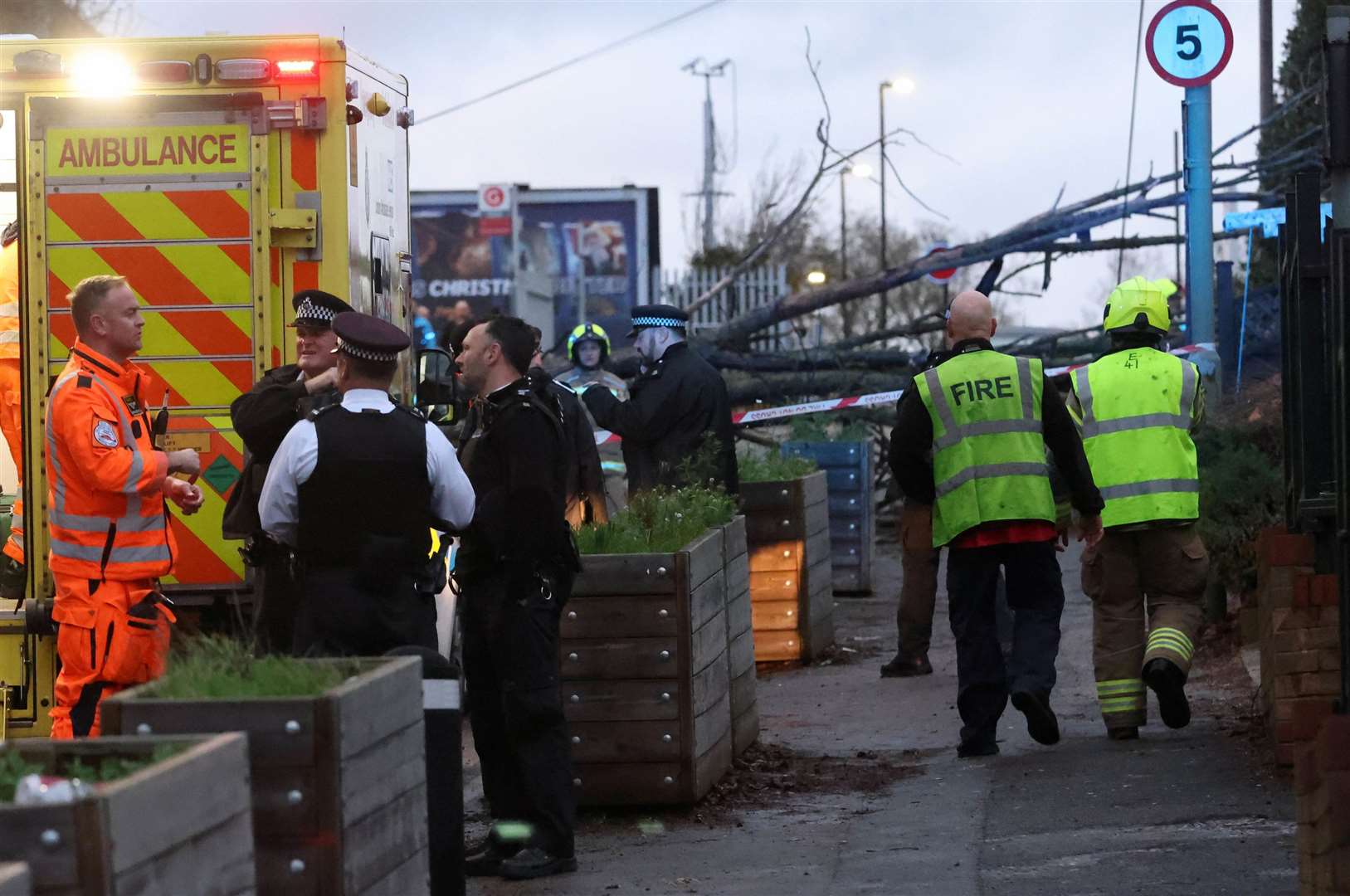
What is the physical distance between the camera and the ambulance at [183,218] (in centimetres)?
752

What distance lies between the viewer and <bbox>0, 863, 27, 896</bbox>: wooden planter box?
9.03ft

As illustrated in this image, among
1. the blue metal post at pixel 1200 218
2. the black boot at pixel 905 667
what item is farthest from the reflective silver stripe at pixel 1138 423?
the blue metal post at pixel 1200 218

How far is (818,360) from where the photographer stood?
56.0 ft

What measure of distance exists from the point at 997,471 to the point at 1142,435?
655mm

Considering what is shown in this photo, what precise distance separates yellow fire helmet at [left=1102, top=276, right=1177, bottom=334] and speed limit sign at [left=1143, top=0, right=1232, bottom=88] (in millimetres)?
4780

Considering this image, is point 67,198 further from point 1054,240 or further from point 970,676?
point 1054,240

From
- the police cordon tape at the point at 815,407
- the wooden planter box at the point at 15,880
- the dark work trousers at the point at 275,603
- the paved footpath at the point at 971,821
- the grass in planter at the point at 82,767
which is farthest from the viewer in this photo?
the police cordon tape at the point at 815,407

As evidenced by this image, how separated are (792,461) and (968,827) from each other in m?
5.69

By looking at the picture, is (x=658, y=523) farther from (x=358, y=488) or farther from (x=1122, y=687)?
(x=358, y=488)

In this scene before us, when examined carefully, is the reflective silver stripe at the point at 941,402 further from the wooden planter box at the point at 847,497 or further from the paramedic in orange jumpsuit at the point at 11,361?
the wooden planter box at the point at 847,497

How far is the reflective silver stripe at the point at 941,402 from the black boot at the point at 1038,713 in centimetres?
114

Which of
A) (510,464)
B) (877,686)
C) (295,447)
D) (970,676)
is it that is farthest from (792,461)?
(295,447)

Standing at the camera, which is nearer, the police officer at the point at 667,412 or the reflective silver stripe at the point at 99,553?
the reflective silver stripe at the point at 99,553

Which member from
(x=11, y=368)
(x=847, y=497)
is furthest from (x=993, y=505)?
(x=847, y=497)
